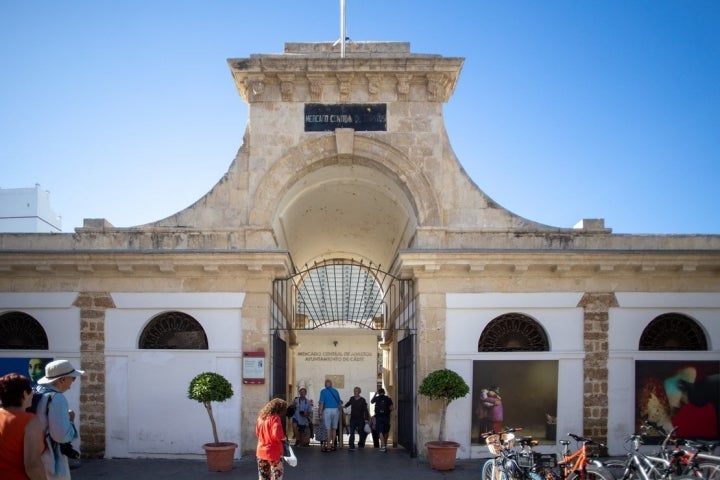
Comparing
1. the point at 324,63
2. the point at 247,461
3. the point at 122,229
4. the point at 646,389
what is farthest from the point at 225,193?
the point at 646,389

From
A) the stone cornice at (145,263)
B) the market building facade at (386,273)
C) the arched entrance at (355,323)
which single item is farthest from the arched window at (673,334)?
the stone cornice at (145,263)

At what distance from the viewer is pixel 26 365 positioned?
14.5 meters

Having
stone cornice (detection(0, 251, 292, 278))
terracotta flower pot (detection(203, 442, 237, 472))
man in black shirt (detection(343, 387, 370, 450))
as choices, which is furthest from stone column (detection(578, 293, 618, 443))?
terracotta flower pot (detection(203, 442, 237, 472))

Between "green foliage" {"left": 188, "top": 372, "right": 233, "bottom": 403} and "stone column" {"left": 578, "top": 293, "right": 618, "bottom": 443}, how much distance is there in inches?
280

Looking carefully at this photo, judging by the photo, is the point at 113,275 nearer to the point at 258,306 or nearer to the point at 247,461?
the point at 258,306

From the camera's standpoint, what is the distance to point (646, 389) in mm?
14328

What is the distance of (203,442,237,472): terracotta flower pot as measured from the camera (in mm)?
12883

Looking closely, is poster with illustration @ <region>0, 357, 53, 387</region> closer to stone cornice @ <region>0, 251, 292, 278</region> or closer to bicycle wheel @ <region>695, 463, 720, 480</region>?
stone cornice @ <region>0, 251, 292, 278</region>

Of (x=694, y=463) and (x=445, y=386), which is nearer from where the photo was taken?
(x=694, y=463)

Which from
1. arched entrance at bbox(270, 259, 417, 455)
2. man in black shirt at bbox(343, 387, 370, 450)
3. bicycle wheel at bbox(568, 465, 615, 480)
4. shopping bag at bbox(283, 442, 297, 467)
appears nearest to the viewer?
shopping bag at bbox(283, 442, 297, 467)

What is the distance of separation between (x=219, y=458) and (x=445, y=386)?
4347 millimetres

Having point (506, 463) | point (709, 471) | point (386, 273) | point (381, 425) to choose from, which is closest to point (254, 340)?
point (386, 273)

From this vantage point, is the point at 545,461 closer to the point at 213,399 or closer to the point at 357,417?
the point at 213,399

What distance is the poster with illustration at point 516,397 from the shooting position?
46.7 feet
